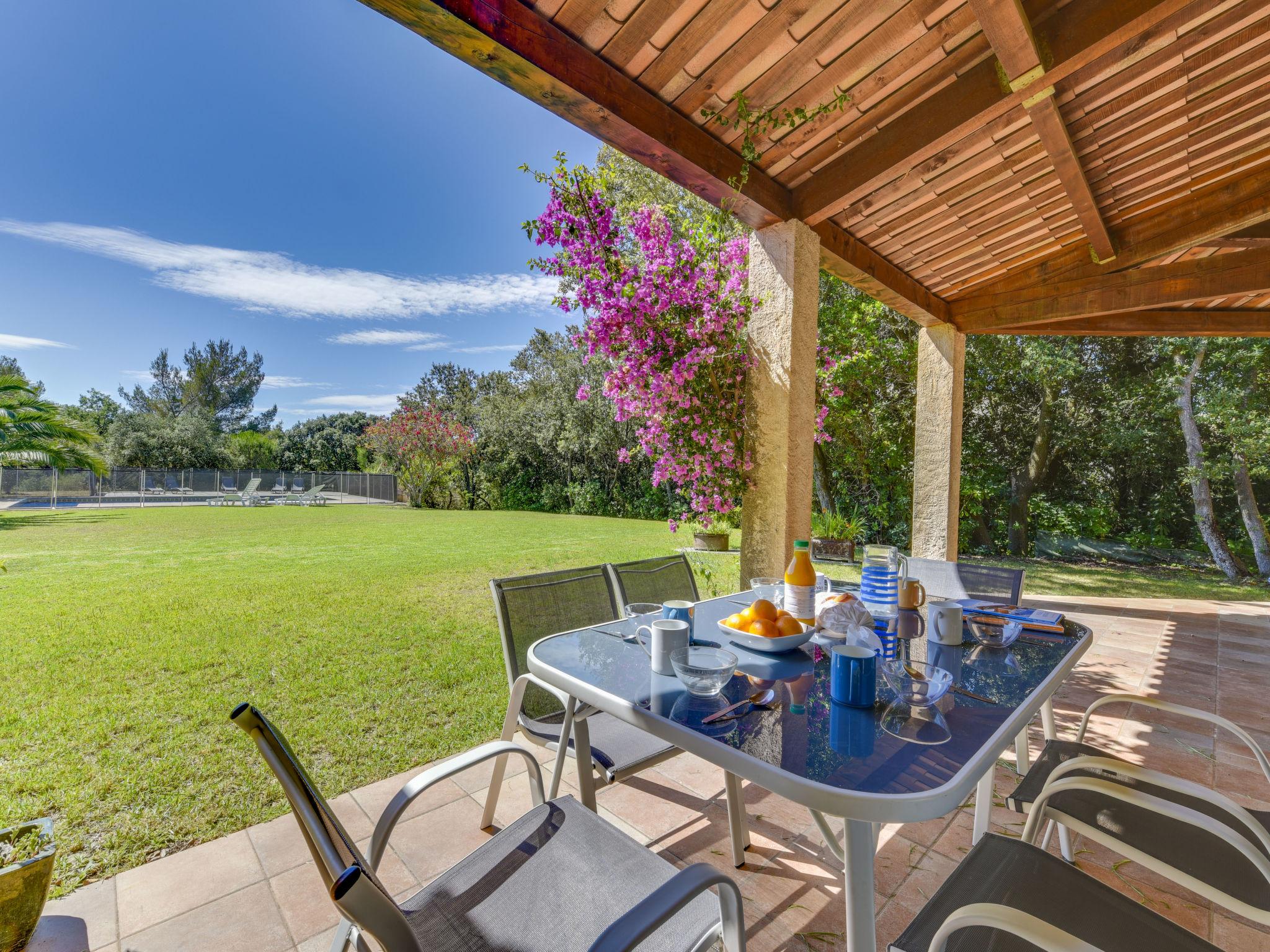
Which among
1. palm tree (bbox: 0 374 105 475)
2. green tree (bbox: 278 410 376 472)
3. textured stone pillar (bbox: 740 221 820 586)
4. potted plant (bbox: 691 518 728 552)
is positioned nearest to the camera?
textured stone pillar (bbox: 740 221 820 586)

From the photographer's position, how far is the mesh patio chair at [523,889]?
2.26 feet

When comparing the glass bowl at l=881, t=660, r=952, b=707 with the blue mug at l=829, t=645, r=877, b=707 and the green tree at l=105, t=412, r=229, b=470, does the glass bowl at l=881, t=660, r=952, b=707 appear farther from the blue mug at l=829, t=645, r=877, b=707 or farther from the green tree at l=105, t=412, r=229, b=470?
the green tree at l=105, t=412, r=229, b=470

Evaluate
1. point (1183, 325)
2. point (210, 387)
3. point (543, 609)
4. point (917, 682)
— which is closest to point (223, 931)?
point (543, 609)

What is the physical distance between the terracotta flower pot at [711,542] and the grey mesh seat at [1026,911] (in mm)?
6855

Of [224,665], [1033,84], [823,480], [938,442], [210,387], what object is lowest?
[224,665]

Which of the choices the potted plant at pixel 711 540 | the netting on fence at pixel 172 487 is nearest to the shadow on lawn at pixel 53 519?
the netting on fence at pixel 172 487

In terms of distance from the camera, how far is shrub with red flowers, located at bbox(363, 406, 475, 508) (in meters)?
17.9

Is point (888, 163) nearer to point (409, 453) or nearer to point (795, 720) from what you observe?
point (795, 720)

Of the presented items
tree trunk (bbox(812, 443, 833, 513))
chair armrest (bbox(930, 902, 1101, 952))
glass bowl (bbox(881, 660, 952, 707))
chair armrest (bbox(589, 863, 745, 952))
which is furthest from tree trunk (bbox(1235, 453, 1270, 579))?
chair armrest (bbox(589, 863, 745, 952))

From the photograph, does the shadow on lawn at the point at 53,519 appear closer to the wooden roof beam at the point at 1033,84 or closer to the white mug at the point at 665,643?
the white mug at the point at 665,643

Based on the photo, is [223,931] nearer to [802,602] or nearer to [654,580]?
[654,580]

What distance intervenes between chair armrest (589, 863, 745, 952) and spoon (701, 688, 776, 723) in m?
0.26

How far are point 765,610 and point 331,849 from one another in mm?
1135

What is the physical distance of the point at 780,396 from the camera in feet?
9.32
